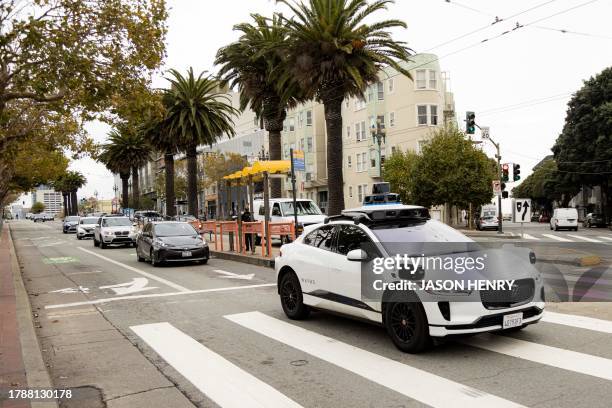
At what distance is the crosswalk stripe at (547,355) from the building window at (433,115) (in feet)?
143

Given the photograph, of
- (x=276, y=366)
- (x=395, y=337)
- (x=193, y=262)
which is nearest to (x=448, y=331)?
(x=395, y=337)

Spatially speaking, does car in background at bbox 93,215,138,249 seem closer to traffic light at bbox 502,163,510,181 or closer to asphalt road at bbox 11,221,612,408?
asphalt road at bbox 11,221,612,408

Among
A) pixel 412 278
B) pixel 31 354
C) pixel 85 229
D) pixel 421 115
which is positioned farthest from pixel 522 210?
pixel 85 229

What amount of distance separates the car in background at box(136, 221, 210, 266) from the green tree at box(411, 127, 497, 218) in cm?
2651

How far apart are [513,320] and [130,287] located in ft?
31.1

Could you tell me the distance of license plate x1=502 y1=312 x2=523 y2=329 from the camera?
5.95m

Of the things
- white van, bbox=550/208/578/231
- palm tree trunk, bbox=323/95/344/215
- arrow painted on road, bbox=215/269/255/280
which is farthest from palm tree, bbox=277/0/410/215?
white van, bbox=550/208/578/231

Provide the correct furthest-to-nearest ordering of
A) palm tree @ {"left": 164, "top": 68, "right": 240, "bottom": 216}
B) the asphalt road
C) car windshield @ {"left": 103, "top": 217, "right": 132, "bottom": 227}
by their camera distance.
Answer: palm tree @ {"left": 164, "top": 68, "right": 240, "bottom": 216}, car windshield @ {"left": 103, "top": 217, "right": 132, "bottom": 227}, the asphalt road

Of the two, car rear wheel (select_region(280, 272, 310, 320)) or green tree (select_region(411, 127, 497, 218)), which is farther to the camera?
green tree (select_region(411, 127, 497, 218))

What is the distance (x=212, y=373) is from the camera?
19.4 ft

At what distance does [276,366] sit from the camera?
6.08m

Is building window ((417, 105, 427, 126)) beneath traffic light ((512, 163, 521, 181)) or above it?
above

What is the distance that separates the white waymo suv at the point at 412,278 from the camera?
5.82 m

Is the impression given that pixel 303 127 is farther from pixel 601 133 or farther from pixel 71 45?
pixel 71 45
